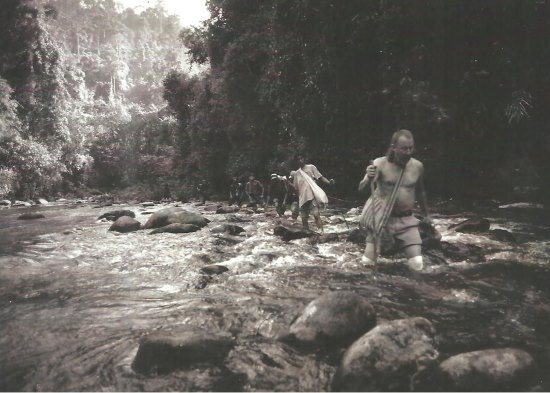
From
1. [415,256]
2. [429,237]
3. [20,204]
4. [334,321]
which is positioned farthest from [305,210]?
[20,204]

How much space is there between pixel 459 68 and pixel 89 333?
1021cm

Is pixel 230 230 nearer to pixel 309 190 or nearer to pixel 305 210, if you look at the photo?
pixel 305 210

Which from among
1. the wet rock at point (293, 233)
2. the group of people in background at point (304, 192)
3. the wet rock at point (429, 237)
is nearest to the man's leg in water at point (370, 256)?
the wet rock at point (429, 237)

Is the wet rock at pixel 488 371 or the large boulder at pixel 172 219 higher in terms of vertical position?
the wet rock at pixel 488 371

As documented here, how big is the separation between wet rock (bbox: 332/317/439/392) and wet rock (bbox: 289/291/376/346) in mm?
331

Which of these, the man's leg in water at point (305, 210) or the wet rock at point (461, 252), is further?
the man's leg in water at point (305, 210)

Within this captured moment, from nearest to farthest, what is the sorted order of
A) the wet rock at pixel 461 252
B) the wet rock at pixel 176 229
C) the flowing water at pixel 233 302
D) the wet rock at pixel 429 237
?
the flowing water at pixel 233 302
the wet rock at pixel 461 252
the wet rock at pixel 429 237
the wet rock at pixel 176 229

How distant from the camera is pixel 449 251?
6562mm

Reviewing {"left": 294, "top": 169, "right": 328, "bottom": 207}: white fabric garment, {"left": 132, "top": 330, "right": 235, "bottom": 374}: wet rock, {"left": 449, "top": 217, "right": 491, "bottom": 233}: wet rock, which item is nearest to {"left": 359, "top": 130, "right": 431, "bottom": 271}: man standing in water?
{"left": 132, "top": 330, "right": 235, "bottom": 374}: wet rock

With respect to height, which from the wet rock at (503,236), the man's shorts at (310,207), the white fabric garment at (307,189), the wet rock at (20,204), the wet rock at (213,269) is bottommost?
the wet rock at (20,204)

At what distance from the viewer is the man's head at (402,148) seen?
4.29 m

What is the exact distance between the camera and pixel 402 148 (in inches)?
169

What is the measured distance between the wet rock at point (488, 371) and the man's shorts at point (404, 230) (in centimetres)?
168

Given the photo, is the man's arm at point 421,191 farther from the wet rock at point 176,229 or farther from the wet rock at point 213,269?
the wet rock at point 176,229
